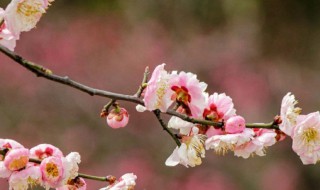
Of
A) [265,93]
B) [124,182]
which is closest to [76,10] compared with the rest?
[265,93]

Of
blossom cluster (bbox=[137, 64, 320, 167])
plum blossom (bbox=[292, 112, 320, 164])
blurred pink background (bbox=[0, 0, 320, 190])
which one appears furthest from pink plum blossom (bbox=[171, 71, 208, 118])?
blurred pink background (bbox=[0, 0, 320, 190])

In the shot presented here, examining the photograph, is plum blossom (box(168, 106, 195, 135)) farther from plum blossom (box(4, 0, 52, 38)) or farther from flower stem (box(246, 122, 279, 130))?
plum blossom (box(4, 0, 52, 38))

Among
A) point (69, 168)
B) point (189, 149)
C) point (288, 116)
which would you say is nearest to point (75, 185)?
point (69, 168)

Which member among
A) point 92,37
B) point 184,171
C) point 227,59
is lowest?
point 184,171

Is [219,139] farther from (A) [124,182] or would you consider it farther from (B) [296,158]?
(B) [296,158]

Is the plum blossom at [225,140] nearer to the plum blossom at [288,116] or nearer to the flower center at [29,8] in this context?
A: the plum blossom at [288,116]
